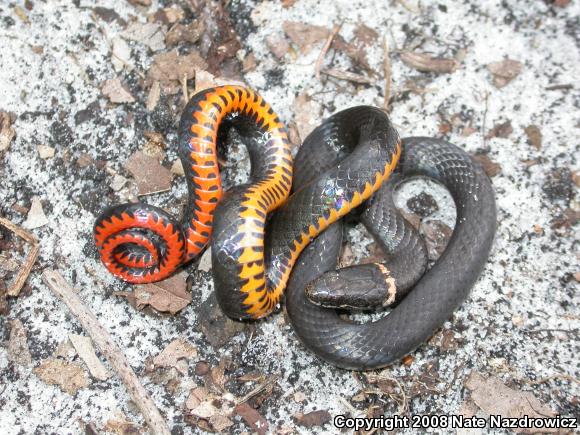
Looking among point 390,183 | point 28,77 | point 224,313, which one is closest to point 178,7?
point 28,77

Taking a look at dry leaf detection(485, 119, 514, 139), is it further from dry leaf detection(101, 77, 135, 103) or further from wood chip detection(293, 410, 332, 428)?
dry leaf detection(101, 77, 135, 103)

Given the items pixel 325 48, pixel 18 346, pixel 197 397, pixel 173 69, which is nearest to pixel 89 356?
pixel 18 346

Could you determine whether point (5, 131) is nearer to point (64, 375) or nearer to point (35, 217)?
point (35, 217)

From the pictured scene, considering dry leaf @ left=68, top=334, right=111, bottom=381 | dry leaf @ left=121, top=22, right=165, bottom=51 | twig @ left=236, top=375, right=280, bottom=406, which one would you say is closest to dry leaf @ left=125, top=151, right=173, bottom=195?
dry leaf @ left=121, top=22, right=165, bottom=51

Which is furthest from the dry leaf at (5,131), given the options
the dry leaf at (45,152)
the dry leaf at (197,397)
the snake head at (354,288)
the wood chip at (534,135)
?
the wood chip at (534,135)

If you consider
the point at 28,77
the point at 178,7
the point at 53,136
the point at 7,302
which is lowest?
the point at 7,302

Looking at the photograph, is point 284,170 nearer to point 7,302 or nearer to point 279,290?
point 279,290
